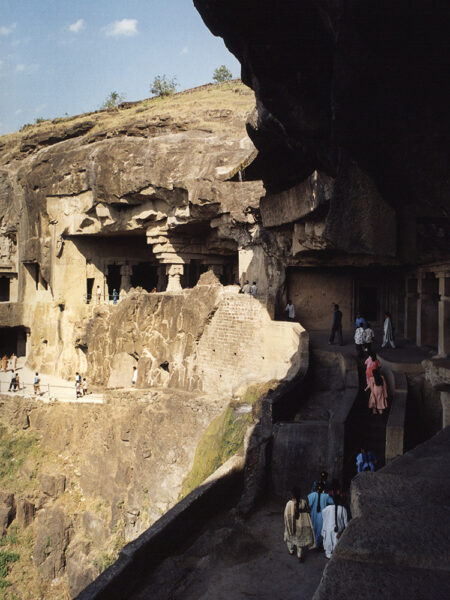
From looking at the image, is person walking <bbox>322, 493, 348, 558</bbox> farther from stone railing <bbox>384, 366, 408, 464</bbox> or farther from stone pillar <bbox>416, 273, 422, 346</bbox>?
stone pillar <bbox>416, 273, 422, 346</bbox>

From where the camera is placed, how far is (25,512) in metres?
15.3

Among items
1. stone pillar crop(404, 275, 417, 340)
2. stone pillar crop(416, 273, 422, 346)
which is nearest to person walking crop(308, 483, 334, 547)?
stone pillar crop(416, 273, 422, 346)

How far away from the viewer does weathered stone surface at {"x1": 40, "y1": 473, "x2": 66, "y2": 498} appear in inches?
613

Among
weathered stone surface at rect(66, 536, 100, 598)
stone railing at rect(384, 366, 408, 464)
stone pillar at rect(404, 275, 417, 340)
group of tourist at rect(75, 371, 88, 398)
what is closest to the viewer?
stone railing at rect(384, 366, 408, 464)

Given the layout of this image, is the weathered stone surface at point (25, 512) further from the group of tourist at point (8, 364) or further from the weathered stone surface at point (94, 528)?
the group of tourist at point (8, 364)

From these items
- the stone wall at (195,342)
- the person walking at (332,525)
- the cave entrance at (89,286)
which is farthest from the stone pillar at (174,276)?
the person walking at (332,525)

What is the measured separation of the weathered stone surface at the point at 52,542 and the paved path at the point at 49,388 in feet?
12.2

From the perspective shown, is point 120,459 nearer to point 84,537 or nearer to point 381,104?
point 84,537

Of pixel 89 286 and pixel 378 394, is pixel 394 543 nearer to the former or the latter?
pixel 378 394

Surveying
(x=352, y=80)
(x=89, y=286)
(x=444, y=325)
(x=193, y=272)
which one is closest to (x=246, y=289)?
(x=444, y=325)

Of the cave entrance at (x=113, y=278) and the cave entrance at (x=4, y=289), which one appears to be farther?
the cave entrance at (x=4, y=289)

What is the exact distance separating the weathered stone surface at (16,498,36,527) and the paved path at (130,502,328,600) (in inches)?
424

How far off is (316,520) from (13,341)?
2308cm

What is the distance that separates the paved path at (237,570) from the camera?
17.6 feet
